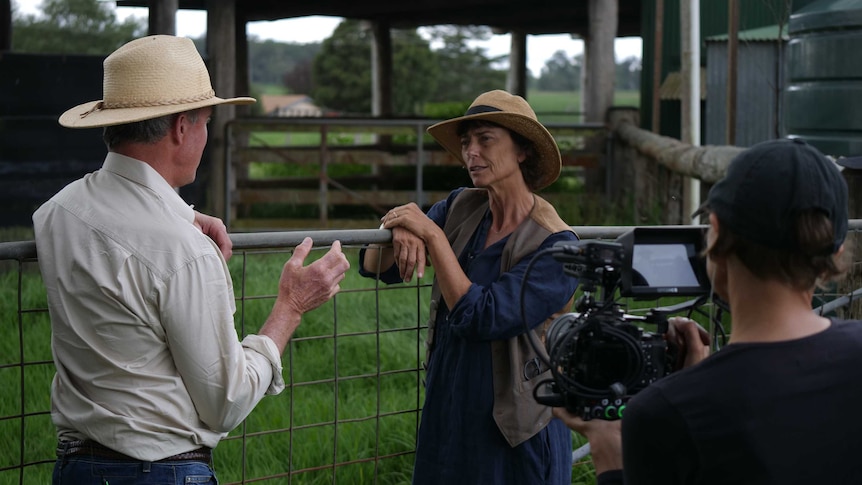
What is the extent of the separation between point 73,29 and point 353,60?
178 ft

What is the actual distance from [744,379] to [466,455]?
1.50 metres

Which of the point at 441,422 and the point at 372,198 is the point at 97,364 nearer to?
the point at 441,422

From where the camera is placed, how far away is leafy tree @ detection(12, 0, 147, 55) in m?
9.84

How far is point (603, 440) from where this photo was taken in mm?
2043

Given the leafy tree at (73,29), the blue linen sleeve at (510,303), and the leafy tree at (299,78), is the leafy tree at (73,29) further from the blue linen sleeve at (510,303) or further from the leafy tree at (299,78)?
the leafy tree at (299,78)

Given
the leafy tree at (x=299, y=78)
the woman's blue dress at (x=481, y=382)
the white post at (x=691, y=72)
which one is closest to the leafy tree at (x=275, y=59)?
the leafy tree at (x=299, y=78)

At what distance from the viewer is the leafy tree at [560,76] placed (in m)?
121

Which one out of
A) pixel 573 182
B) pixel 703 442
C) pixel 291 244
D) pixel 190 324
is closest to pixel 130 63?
pixel 190 324

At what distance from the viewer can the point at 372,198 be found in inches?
466

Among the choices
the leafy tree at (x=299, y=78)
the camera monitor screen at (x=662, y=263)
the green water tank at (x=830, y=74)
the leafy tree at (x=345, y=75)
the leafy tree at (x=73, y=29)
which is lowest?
the camera monitor screen at (x=662, y=263)

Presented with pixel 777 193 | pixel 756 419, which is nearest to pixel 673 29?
pixel 777 193

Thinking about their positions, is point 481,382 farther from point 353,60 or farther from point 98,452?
point 353,60

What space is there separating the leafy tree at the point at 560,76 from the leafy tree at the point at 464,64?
33684 mm

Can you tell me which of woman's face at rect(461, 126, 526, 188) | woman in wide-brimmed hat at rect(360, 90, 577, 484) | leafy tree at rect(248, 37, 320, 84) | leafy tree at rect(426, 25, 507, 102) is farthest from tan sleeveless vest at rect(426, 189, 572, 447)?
leafy tree at rect(248, 37, 320, 84)
